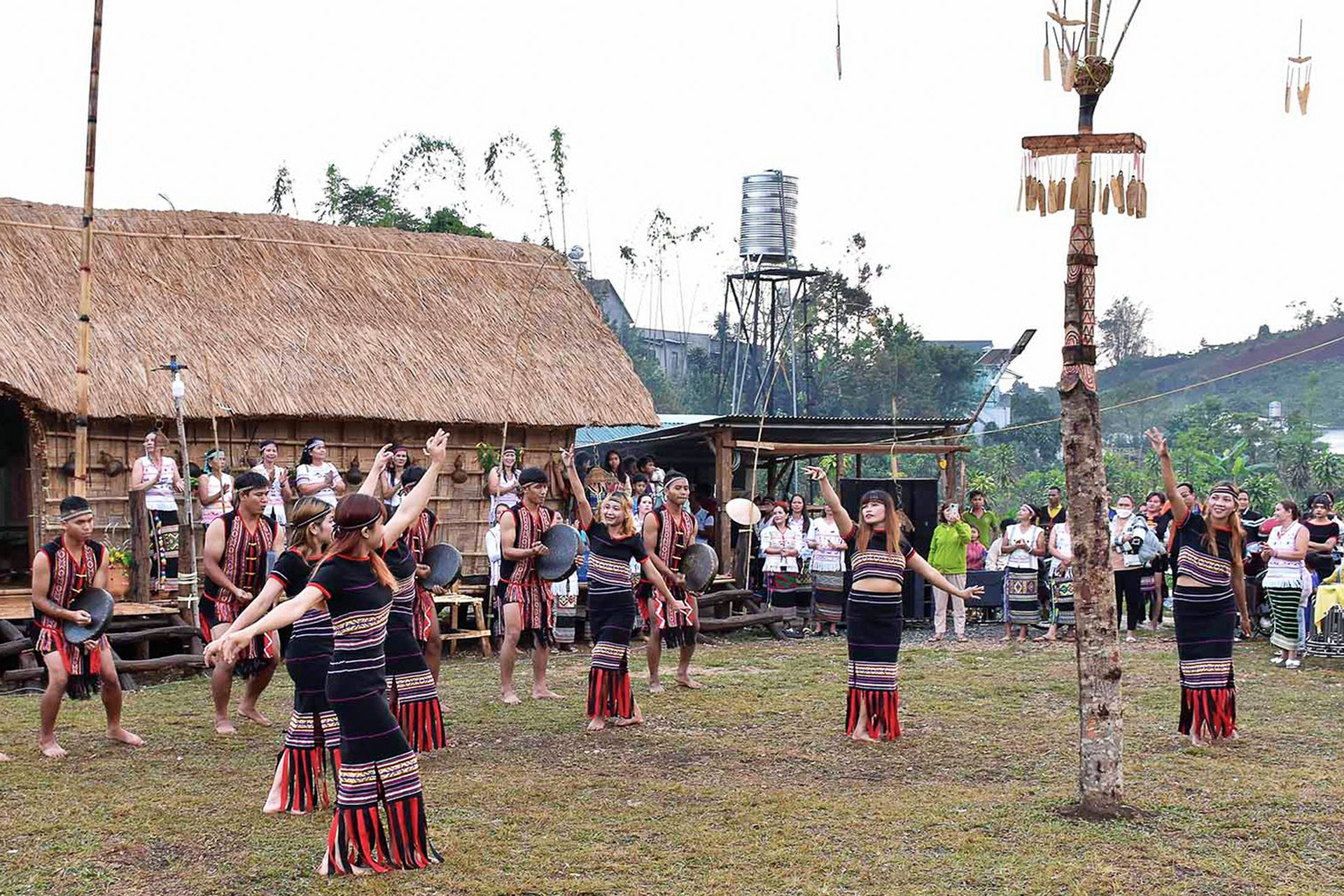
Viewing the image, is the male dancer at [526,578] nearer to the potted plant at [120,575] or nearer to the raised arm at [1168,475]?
the raised arm at [1168,475]

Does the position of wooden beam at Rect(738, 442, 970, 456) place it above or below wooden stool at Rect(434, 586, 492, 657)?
above

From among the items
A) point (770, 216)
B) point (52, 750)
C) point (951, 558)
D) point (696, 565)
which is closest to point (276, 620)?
point (52, 750)

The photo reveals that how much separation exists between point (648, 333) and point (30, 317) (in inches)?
1044

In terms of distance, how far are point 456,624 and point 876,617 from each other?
22.1ft

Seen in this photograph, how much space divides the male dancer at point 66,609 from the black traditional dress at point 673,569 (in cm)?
415

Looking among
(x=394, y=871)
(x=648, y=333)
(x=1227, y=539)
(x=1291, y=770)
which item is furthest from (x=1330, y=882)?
(x=648, y=333)

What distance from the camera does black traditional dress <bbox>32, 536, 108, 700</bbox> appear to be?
28.7 ft

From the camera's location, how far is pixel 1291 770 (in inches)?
332

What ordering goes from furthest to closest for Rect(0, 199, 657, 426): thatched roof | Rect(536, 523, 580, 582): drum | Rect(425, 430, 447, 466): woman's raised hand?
1. Rect(0, 199, 657, 426): thatched roof
2. Rect(536, 523, 580, 582): drum
3. Rect(425, 430, 447, 466): woman's raised hand

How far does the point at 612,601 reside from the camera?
9891 mm

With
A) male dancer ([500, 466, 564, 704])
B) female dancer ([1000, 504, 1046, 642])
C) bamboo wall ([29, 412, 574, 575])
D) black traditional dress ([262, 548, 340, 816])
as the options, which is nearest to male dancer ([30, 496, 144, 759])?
black traditional dress ([262, 548, 340, 816])

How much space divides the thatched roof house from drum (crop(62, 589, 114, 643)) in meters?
5.96

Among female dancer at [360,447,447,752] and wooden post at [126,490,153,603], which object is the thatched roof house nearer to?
wooden post at [126,490,153,603]

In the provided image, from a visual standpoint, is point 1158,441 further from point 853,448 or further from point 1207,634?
point 853,448
